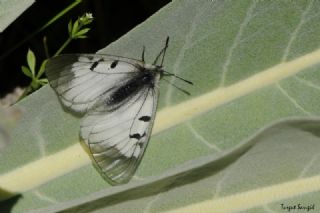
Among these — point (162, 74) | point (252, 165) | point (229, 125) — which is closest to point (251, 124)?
point (229, 125)

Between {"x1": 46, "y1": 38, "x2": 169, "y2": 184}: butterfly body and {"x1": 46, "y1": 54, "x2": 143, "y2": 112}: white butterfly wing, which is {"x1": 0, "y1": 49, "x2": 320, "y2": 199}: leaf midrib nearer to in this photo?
{"x1": 46, "y1": 38, "x2": 169, "y2": 184}: butterfly body

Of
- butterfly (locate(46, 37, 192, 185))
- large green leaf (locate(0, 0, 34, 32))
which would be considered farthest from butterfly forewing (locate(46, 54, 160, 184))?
large green leaf (locate(0, 0, 34, 32))

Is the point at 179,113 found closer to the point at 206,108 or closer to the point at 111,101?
the point at 206,108

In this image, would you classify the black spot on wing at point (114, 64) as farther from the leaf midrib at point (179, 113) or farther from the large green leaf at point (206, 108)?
the leaf midrib at point (179, 113)

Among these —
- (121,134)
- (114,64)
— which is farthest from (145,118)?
(114,64)

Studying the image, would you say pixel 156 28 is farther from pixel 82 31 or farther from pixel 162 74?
pixel 82 31

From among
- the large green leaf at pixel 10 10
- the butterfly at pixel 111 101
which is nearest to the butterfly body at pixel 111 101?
the butterfly at pixel 111 101
